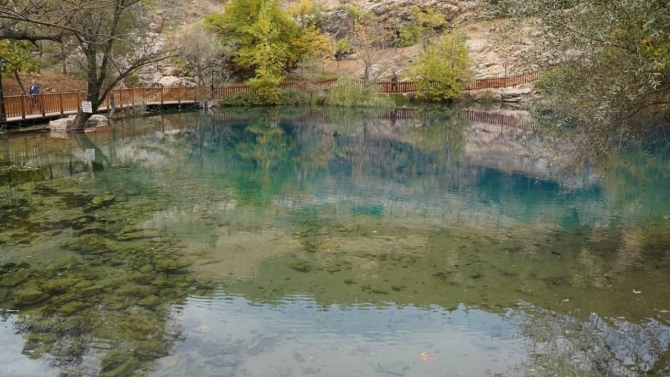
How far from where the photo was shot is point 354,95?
39.4 metres

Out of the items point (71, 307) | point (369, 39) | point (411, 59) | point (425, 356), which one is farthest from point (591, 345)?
point (411, 59)

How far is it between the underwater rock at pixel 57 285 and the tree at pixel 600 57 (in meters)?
7.80

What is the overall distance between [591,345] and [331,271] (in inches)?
150

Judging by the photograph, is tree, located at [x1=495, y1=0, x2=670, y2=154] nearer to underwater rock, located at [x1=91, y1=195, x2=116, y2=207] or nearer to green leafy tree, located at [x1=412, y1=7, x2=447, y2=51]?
underwater rock, located at [x1=91, y1=195, x2=116, y2=207]

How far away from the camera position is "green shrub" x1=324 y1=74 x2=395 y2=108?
3925cm

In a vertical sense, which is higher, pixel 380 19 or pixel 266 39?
pixel 380 19

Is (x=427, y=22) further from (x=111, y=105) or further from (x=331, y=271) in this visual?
(x=331, y=271)

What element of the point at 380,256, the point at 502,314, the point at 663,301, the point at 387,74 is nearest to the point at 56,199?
the point at 380,256

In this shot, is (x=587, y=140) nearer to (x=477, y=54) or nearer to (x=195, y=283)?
(x=195, y=283)

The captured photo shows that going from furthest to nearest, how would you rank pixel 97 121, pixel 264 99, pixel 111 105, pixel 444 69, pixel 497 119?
1. pixel 444 69
2. pixel 264 99
3. pixel 497 119
4. pixel 111 105
5. pixel 97 121

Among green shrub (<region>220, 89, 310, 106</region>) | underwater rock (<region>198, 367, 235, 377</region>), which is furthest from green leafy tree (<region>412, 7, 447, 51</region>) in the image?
underwater rock (<region>198, 367, 235, 377</region>)

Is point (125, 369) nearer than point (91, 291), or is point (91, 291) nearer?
point (125, 369)

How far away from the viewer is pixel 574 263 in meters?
8.93

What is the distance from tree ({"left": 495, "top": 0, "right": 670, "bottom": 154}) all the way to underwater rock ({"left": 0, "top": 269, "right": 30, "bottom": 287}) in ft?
28.0
